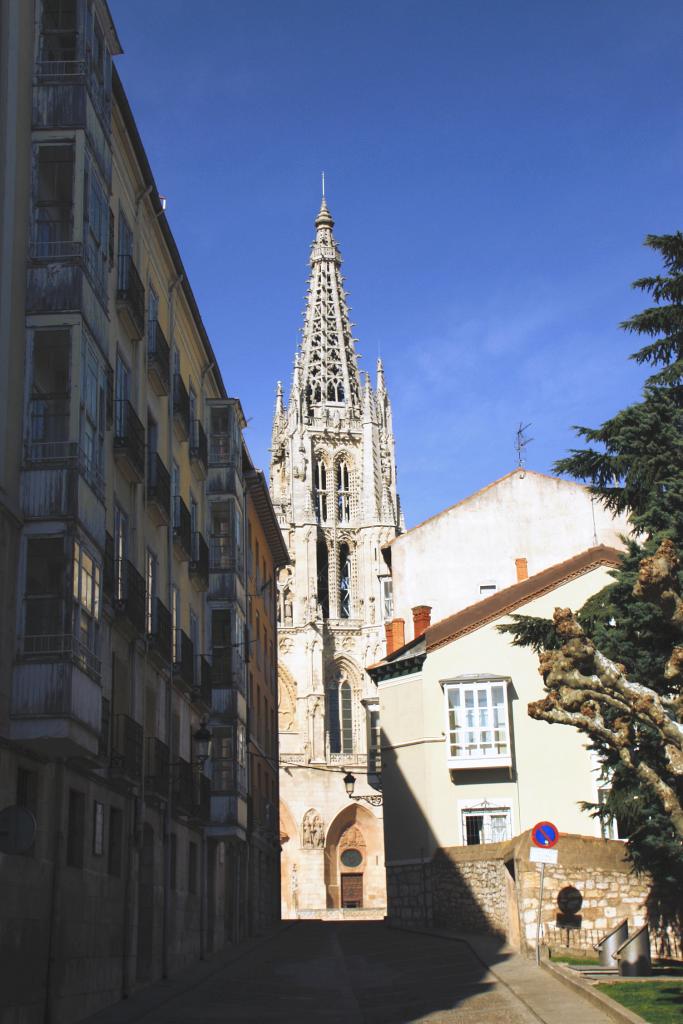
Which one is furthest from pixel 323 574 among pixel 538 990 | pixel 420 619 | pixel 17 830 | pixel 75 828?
pixel 17 830

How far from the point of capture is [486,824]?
35.1 metres

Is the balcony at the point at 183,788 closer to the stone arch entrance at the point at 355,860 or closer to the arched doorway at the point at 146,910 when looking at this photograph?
the arched doorway at the point at 146,910

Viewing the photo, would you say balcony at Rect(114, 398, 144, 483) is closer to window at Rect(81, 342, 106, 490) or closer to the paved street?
window at Rect(81, 342, 106, 490)

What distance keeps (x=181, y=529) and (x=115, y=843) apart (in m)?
7.62

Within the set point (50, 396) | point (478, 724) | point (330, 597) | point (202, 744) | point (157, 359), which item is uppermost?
point (330, 597)

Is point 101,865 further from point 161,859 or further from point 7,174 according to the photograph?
point 7,174

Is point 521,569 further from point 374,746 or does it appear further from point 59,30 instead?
point 59,30

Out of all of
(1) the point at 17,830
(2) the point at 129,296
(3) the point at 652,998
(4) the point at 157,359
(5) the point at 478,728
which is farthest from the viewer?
(5) the point at 478,728

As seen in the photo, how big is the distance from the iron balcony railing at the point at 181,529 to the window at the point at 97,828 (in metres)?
7.87

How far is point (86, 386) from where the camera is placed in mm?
17047

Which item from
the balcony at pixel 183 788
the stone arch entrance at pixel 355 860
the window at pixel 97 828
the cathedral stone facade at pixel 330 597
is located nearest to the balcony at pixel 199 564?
the balcony at pixel 183 788

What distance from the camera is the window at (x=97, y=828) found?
60.1 feet

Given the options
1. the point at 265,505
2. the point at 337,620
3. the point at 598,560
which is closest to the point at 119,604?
the point at 598,560

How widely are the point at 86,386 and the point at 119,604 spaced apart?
13.2ft
